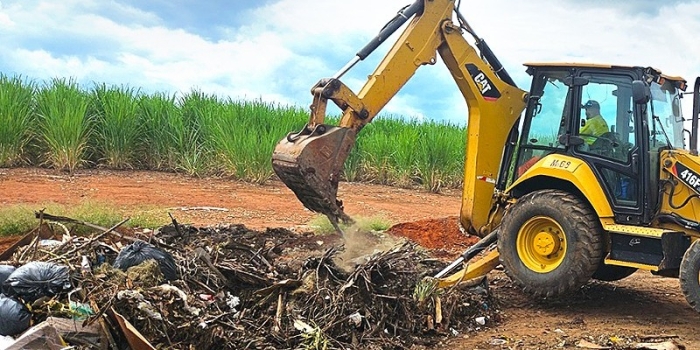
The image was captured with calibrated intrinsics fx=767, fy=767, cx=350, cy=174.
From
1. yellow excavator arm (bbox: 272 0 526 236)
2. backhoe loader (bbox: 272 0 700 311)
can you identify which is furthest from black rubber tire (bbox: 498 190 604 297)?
yellow excavator arm (bbox: 272 0 526 236)

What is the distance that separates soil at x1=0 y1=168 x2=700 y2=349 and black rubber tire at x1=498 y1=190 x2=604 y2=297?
33 cm

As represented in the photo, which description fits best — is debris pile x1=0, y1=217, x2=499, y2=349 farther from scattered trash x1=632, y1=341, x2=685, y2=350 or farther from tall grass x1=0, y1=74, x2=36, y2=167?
tall grass x1=0, y1=74, x2=36, y2=167

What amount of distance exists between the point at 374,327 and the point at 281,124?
12314 millimetres

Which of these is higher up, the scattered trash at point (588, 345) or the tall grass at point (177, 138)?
the tall grass at point (177, 138)

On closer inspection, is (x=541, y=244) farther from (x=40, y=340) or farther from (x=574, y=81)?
(x=40, y=340)

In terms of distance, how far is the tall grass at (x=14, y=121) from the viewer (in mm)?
14734

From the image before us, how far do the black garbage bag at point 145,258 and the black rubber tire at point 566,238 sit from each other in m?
3.20

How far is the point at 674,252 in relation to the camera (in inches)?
257

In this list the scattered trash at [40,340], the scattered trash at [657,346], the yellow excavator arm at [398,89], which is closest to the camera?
the scattered trash at [40,340]

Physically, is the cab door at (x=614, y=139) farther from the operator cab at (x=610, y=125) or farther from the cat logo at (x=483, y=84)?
the cat logo at (x=483, y=84)

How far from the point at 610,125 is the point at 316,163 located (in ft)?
9.03

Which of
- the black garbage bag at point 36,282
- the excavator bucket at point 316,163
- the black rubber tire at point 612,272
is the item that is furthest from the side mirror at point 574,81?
the black garbage bag at point 36,282

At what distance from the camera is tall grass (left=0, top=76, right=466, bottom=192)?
15211mm

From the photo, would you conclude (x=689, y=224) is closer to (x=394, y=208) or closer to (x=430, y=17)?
(x=430, y=17)
